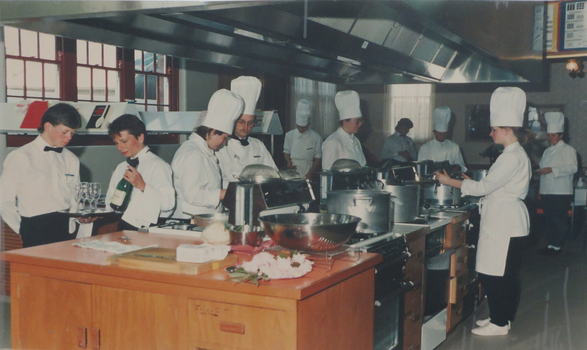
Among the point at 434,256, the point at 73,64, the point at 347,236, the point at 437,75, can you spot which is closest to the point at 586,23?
the point at 437,75

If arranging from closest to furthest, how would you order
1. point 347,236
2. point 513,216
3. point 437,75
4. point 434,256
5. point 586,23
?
point 347,236 → point 434,256 → point 513,216 → point 437,75 → point 586,23

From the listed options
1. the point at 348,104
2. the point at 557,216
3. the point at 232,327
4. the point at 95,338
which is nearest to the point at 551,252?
the point at 557,216

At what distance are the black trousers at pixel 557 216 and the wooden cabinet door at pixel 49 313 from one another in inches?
232

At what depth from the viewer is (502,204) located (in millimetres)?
3590

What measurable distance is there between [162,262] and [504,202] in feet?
8.30

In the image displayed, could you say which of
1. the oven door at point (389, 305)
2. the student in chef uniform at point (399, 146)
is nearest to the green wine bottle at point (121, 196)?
the oven door at point (389, 305)

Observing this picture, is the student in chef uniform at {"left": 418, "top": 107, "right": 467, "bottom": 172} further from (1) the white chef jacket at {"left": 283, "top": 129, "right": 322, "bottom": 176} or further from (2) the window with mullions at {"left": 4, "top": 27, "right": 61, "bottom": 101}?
(2) the window with mullions at {"left": 4, "top": 27, "right": 61, "bottom": 101}

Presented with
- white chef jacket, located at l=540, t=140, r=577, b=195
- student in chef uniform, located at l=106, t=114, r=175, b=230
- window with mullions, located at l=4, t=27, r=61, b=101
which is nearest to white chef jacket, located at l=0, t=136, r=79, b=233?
student in chef uniform, located at l=106, t=114, r=175, b=230

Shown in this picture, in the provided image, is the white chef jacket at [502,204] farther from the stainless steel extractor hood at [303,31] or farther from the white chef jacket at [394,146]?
the white chef jacket at [394,146]

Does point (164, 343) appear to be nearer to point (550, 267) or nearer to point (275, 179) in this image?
point (275, 179)

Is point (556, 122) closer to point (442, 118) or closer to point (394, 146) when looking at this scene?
point (442, 118)

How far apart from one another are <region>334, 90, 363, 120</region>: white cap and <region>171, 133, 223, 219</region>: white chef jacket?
1.81 meters

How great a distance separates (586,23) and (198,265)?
8.28m

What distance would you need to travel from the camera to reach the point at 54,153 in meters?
3.41
